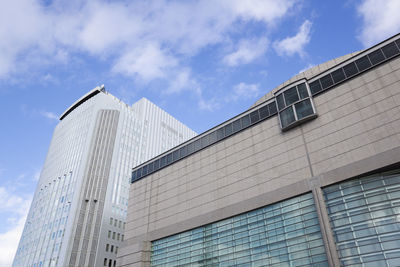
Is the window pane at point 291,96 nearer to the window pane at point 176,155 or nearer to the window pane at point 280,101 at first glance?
the window pane at point 280,101

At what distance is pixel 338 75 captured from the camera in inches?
1351

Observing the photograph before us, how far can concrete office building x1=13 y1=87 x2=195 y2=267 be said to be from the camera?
76938 mm

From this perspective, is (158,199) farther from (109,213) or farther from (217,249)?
(109,213)

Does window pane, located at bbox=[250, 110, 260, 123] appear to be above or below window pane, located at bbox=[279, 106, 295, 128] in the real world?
above

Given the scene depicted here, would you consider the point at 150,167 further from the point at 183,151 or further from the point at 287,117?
the point at 287,117

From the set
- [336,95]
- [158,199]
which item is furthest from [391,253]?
[158,199]

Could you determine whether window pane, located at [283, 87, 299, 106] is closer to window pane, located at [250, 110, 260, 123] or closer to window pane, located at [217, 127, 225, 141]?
window pane, located at [250, 110, 260, 123]

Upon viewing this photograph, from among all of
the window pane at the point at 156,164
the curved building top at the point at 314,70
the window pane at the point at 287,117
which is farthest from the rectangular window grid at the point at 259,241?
the curved building top at the point at 314,70

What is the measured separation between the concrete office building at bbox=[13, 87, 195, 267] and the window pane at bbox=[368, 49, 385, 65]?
229ft

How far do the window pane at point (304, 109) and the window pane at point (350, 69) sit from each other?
189 inches

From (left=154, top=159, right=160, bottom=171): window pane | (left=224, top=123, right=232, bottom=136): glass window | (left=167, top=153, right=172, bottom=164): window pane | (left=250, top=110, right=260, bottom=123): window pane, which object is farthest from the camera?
(left=154, top=159, right=160, bottom=171): window pane

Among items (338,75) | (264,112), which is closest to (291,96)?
(264,112)

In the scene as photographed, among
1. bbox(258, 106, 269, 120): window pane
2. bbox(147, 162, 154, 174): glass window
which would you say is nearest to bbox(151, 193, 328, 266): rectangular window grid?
bbox(258, 106, 269, 120): window pane

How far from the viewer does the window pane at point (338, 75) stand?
111ft
